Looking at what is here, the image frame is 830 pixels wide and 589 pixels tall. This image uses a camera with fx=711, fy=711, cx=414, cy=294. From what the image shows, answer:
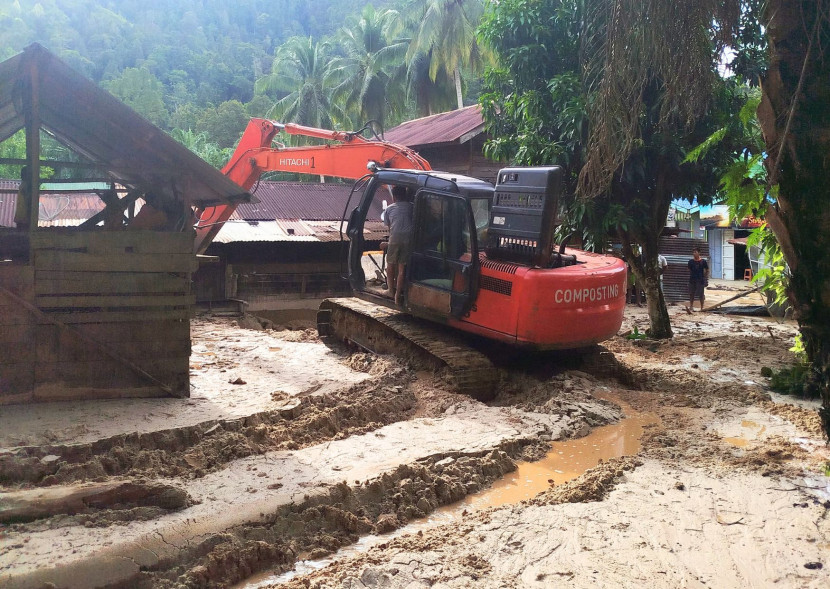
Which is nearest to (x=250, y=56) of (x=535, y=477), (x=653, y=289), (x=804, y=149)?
(x=653, y=289)

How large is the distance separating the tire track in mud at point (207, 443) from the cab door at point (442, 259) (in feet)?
4.32

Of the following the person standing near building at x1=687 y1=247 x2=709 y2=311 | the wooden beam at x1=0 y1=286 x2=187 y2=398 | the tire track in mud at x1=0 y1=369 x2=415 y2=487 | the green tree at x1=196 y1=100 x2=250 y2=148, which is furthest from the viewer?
the green tree at x1=196 y1=100 x2=250 y2=148

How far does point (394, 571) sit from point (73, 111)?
555 centimetres

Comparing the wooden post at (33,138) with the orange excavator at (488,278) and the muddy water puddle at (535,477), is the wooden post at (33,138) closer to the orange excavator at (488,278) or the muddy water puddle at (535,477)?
the orange excavator at (488,278)

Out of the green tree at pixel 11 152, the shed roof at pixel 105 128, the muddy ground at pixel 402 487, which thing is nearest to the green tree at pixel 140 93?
the green tree at pixel 11 152

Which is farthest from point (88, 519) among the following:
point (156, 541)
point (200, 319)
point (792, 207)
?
point (200, 319)

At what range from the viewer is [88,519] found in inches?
169

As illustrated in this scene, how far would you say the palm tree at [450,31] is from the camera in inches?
1236

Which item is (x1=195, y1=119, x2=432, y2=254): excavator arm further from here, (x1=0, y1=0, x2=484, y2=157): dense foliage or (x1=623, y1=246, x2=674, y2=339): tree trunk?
(x1=0, y1=0, x2=484, y2=157): dense foliage

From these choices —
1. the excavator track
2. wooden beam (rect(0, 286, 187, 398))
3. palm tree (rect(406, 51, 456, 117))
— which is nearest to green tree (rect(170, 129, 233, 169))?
palm tree (rect(406, 51, 456, 117))

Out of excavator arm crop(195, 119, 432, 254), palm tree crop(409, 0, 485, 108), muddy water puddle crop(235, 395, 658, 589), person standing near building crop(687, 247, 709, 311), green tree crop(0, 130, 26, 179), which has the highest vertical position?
palm tree crop(409, 0, 485, 108)

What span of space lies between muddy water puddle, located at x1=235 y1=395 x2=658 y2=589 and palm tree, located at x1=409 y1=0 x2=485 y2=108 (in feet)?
86.4

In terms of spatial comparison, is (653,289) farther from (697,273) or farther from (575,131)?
(697,273)

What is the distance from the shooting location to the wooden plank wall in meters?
6.60
